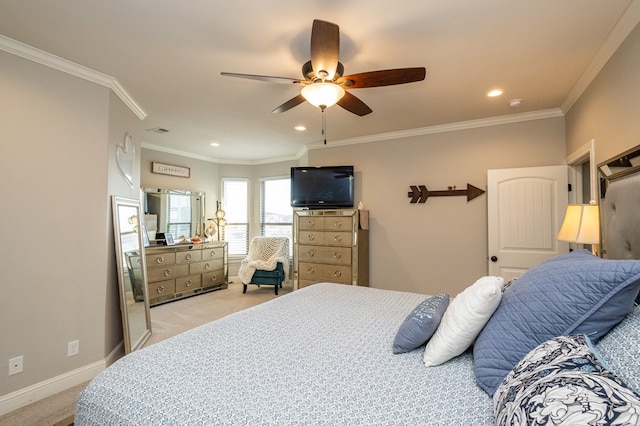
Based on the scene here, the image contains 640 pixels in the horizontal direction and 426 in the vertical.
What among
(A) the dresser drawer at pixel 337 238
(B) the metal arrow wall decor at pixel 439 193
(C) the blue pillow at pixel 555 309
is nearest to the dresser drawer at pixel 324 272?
(A) the dresser drawer at pixel 337 238

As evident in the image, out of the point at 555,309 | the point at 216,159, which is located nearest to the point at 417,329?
the point at 555,309

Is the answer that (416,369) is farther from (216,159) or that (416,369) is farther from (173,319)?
(216,159)

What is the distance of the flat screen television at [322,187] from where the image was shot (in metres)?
4.39

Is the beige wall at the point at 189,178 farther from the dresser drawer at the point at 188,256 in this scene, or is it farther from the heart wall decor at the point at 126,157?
the heart wall decor at the point at 126,157

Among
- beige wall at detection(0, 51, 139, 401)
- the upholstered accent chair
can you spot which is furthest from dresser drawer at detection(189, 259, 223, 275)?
beige wall at detection(0, 51, 139, 401)

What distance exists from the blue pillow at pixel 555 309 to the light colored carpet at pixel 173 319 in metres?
1.72

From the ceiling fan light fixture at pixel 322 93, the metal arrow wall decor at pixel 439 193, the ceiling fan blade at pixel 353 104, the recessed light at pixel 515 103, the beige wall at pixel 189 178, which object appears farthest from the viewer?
the beige wall at pixel 189 178

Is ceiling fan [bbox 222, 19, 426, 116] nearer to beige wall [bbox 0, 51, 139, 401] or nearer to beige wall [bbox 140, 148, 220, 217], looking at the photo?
beige wall [bbox 0, 51, 139, 401]

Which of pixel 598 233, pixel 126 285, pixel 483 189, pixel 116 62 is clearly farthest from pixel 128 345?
pixel 483 189

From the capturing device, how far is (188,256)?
493 cm

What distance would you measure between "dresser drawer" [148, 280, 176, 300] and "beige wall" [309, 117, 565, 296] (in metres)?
3.02

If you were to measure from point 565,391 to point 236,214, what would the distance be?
5.99m

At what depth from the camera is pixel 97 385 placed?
1129 millimetres

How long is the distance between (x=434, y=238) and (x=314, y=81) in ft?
9.04
